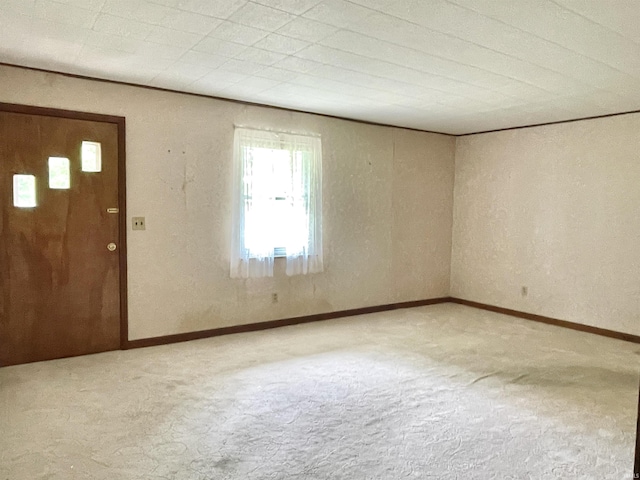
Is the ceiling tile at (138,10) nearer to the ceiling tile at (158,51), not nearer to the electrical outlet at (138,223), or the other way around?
the ceiling tile at (158,51)

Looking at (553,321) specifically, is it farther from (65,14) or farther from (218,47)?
(65,14)

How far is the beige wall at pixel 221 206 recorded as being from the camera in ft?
13.0

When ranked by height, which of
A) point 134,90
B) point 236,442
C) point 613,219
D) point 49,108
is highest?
point 134,90

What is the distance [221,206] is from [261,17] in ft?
7.35

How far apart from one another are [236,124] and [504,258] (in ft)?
12.1

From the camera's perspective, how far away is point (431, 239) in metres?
6.16

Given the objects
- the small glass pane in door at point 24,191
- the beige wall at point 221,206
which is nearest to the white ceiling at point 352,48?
the beige wall at point 221,206

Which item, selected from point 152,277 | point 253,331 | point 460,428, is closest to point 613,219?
point 460,428

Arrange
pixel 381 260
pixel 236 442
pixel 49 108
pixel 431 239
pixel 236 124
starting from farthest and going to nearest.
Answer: pixel 431 239
pixel 381 260
pixel 236 124
pixel 49 108
pixel 236 442

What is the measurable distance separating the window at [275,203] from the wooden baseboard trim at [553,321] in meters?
2.38

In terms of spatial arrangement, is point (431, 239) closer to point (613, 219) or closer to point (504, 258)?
point (504, 258)

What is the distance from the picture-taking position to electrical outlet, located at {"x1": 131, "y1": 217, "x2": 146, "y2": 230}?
3.97 meters

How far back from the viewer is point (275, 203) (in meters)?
4.65

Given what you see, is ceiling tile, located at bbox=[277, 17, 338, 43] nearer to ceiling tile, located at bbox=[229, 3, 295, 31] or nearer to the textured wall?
ceiling tile, located at bbox=[229, 3, 295, 31]
